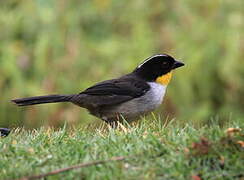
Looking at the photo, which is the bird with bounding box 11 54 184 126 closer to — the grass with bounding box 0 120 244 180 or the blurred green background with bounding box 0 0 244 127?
the grass with bounding box 0 120 244 180

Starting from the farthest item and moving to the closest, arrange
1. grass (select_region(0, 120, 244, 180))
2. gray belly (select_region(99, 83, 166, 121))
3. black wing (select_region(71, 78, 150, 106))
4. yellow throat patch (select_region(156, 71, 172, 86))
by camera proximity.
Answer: yellow throat patch (select_region(156, 71, 172, 86)), black wing (select_region(71, 78, 150, 106)), gray belly (select_region(99, 83, 166, 121)), grass (select_region(0, 120, 244, 180))

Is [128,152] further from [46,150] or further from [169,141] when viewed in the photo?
[46,150]

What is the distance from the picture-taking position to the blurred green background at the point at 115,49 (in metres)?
10.9

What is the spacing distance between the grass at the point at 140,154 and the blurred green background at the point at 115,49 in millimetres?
5160

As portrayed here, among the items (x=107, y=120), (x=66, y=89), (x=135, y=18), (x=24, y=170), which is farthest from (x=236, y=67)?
(x=24, y=170)

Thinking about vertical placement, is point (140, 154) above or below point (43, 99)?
above

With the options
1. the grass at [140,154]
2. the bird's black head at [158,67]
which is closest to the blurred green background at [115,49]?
the bird's black head at [158,67]

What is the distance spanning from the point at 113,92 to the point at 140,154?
2.99 meters

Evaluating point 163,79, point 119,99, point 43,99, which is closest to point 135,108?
point 119,99

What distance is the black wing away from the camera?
771cm

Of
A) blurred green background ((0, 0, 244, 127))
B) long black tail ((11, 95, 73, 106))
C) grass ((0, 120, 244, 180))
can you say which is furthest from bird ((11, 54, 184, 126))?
blurred green background ((0, 0, 244, 127))

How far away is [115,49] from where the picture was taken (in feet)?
37.2

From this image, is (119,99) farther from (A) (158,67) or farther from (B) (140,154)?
(B) (140,154)

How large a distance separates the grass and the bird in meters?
2.09
